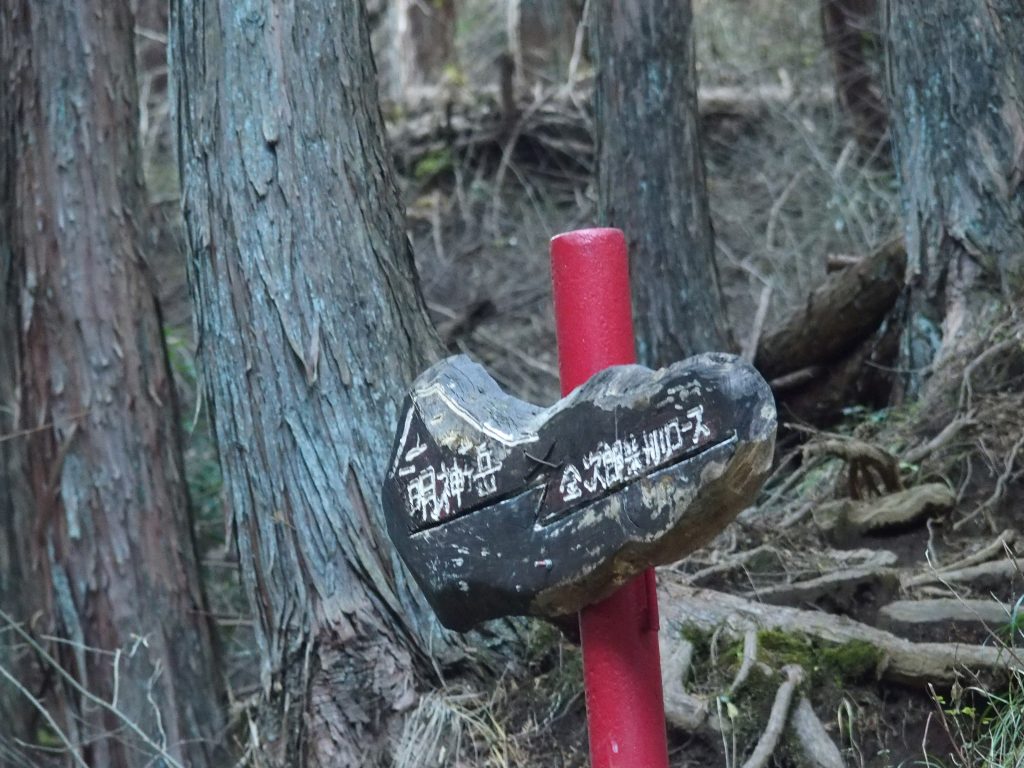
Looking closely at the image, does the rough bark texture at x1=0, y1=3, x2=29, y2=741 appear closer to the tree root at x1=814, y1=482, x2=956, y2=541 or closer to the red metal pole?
the tree root at x1=814, y1=482, x2=956, y2=541

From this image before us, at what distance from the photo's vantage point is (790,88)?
400 inches

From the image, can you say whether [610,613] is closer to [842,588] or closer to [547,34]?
[842,588]

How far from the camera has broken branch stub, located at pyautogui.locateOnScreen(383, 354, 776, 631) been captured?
6.48 ft

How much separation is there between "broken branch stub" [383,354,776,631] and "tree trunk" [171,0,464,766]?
1.12m

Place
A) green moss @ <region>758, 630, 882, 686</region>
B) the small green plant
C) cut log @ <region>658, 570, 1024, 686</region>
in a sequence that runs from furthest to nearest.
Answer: green moss @ <region>758, 630, 882, 686</region> → cut log @ <region>658, 570, 1024, 686</region> → the small green plant

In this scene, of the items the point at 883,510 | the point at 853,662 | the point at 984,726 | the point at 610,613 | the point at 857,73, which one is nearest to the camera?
the point at 610,613

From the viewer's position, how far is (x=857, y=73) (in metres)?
9.17

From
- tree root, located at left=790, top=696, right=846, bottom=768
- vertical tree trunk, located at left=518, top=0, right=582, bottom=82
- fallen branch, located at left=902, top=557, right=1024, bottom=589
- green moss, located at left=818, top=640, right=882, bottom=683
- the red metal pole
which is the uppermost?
vertical tree trunk, located at left=518, top=0, right=582, bottom=82

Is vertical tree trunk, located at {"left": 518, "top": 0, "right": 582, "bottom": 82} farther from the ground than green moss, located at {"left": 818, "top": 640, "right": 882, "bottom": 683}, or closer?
farther from the ground

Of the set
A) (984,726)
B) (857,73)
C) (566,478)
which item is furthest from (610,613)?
(857,73)

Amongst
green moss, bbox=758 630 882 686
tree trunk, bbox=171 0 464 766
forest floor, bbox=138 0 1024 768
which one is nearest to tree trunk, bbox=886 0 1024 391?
forest floor, bbox=138 0 1024 768

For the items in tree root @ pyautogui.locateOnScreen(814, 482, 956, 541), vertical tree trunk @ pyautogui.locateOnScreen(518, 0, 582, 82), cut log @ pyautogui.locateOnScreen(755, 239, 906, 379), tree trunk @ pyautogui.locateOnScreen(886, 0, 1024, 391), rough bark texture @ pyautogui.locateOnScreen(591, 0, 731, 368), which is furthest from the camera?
vertical tree trunk @ pyautogui.locateOnScreen(518, 0, 582, 82)

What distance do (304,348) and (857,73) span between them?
6.77m

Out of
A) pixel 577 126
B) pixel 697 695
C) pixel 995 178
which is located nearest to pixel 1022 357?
pixel 995 178
